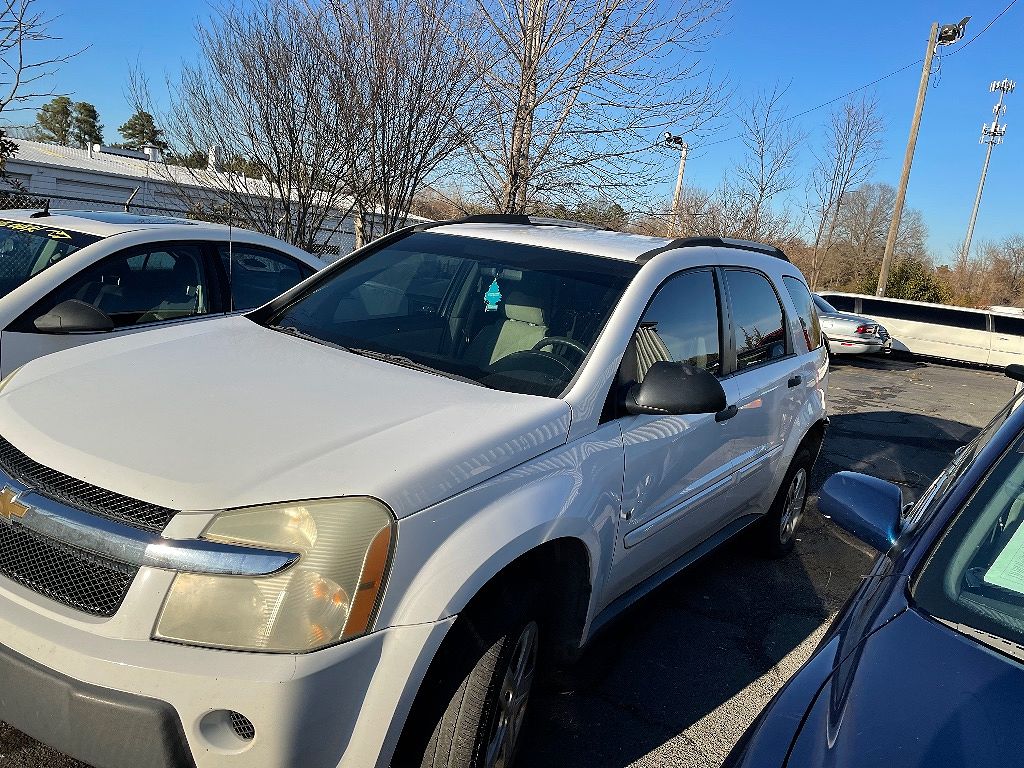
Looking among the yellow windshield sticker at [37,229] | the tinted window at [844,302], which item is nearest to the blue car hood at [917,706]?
the yellow windshield sticker at [37,229]

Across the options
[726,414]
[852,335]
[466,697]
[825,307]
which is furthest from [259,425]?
[825,307]

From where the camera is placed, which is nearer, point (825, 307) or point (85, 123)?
point (825, 307)

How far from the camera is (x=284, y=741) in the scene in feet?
6.00

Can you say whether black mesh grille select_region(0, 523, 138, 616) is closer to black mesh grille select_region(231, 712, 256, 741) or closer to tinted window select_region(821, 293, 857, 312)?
black mesh grille select_region(231, 712, 256, 741)

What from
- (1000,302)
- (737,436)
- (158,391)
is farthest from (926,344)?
(1000,302)

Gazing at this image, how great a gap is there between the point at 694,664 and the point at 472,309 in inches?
71.3

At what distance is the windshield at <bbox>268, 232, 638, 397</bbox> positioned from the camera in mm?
2943

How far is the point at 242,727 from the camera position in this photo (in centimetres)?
187

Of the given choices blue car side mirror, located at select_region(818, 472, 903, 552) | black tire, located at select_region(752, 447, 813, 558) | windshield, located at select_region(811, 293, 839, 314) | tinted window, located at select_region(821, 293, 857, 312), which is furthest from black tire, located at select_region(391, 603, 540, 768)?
tinted window, located at select_region(821, 293, 857, 312)

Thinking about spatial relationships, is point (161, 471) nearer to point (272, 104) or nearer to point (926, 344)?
point (272, 104)

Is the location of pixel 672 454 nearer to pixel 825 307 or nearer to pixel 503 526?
pixel 503 526

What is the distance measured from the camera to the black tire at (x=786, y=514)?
4.66 m

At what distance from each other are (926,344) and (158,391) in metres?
17.7

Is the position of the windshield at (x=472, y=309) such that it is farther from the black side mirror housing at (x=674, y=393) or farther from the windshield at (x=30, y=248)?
the windshield at (x=30, y=248)
